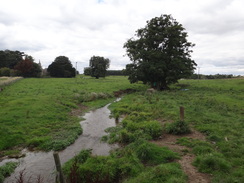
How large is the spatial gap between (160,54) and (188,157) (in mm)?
29066

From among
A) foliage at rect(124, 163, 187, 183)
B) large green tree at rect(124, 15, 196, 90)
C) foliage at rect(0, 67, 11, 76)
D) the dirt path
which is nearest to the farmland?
foliage at rect(124, 163, 187, 183)

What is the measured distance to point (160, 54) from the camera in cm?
3525

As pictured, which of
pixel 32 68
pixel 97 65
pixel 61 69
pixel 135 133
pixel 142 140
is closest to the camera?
pixel 142 140

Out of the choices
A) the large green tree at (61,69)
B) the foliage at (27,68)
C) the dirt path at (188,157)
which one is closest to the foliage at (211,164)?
the dirt path at (188,157)

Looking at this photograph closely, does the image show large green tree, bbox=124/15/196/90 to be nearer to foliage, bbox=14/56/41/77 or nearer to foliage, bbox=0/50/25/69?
foliage, bbox=14/56/41/77

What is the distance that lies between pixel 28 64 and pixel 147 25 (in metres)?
59.7

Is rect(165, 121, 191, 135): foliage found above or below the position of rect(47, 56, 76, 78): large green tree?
below

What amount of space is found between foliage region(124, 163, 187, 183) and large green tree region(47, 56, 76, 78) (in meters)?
82.8

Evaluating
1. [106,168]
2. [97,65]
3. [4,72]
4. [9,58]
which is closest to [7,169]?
[106,168]

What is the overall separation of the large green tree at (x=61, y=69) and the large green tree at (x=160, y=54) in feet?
173

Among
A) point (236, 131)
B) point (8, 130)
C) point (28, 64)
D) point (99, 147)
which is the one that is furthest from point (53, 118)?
point (28, 64)

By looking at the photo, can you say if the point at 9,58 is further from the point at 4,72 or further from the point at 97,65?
the point at 97,65

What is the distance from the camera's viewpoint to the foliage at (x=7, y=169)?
7.79 m

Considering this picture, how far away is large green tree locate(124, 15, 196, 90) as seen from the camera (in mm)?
35250
